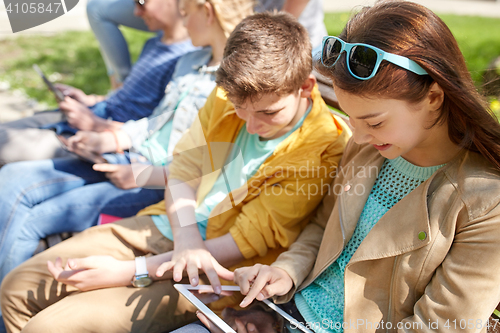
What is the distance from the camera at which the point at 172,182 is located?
207 cm

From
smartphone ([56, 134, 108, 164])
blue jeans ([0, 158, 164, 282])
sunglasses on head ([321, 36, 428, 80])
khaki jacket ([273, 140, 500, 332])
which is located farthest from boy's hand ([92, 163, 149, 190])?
sunglasses on head ([321, 36, 428, 80])

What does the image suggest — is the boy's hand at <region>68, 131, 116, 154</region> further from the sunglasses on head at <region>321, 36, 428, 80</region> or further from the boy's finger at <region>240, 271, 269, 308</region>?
the sunglasses on head at <region>321, 36, 428, 80</region>

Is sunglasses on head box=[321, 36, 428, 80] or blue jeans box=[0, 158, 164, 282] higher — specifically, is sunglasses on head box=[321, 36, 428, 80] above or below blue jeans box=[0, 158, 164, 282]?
above

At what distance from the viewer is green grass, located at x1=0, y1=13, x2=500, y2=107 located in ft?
18.2

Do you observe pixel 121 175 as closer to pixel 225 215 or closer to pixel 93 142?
pixel 93 142

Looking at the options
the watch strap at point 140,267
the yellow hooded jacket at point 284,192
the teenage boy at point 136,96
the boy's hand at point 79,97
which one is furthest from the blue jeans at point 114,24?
the watch strap at point 140,267

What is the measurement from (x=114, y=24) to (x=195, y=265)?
2786 millimetres

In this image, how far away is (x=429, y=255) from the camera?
1278 mm

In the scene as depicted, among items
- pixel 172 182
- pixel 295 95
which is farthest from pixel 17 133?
pixel 295 95

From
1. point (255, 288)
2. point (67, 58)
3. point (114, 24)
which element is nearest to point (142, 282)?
point (255, 288)

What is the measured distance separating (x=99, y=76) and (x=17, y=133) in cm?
326

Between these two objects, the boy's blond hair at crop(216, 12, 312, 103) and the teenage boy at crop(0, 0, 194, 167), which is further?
the teenage boy at crop(0, 0, 194, 167)

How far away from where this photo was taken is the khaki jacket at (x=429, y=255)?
3.89 feet

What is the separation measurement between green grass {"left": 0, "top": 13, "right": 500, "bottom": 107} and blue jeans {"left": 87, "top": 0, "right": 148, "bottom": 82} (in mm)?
1516
